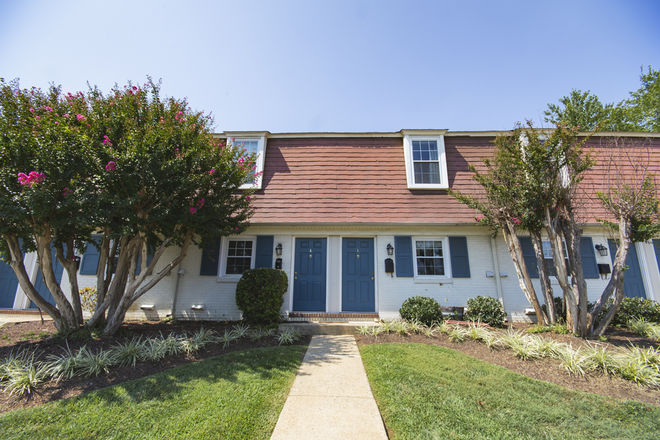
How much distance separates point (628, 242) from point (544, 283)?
1.75 meters

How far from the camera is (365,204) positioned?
8.56 metres

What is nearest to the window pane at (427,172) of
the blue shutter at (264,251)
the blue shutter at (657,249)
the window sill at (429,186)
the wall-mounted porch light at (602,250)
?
the window sill at (429,186)

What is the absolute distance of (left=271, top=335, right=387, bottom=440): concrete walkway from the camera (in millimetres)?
2826

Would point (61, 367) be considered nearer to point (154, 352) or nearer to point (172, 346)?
point (154, 352)

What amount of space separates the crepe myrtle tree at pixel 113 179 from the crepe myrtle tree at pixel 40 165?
0.06 ft

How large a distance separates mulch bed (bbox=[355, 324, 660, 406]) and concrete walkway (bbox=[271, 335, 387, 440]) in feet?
5.12

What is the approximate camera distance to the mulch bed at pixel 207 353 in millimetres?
3675

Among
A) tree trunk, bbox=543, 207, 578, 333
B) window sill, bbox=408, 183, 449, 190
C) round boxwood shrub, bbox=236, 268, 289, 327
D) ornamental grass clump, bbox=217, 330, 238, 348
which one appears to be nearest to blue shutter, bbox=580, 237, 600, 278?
tree trunk, bbox=543, 207, 578, 333

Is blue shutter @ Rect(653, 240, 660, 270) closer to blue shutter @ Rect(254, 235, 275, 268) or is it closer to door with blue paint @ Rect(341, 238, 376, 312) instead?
door with blue paint @ Rect(341, 238, 376, 312)

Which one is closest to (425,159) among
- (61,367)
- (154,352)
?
(154,352)

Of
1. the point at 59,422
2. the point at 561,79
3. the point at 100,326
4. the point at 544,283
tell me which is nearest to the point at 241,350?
the point at 59,422

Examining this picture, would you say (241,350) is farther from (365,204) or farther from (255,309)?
(365,204)

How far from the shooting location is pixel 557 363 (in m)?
4.60

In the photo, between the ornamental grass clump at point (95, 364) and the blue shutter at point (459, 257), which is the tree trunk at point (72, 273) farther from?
the blue shutter at point (459, 257)
